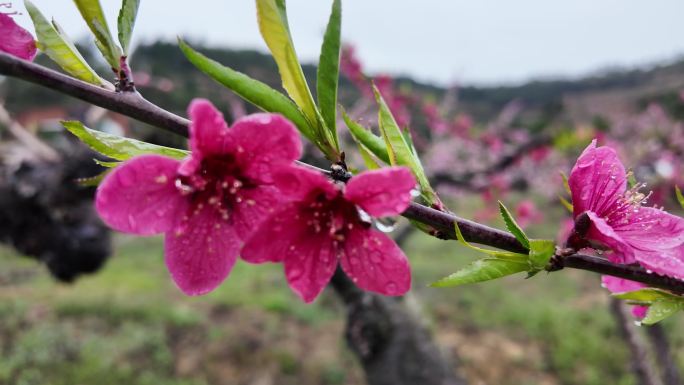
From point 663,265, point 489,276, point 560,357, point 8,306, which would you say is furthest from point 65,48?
point 8,306

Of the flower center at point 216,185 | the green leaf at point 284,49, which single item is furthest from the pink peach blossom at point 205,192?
the green leaf at point 284,49

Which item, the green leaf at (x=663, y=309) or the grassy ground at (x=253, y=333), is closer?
the green leaf at (x=663, y=309)

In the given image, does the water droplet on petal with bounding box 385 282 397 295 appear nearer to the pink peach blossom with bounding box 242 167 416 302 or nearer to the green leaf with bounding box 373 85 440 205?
the pink peach blossom with bounding box 242 167 416 302

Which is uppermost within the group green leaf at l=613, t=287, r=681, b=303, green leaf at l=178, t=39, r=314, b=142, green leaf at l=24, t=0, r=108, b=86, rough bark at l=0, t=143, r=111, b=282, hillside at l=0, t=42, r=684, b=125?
green leaf at l=178, t=39, r=314, b=142

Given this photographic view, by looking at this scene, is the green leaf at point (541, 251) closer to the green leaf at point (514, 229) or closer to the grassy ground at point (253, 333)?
the green leaf at point (514, 229)

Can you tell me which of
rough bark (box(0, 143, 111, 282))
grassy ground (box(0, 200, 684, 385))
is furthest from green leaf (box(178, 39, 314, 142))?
grassy ground (box(0, 200, 684, 385))

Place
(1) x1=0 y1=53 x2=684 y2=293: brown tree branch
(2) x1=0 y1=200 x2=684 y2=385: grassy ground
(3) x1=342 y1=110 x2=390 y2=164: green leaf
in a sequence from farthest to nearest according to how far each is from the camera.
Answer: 1. (2) x1=0 y1=200 x2=684 y2=385: grassy ground
2. (3) x1=342 y1=110 x2=390 y2=164: green leaf
3. (1) x1=0 y1=53 x2=684 y2=293: brown tree branch
